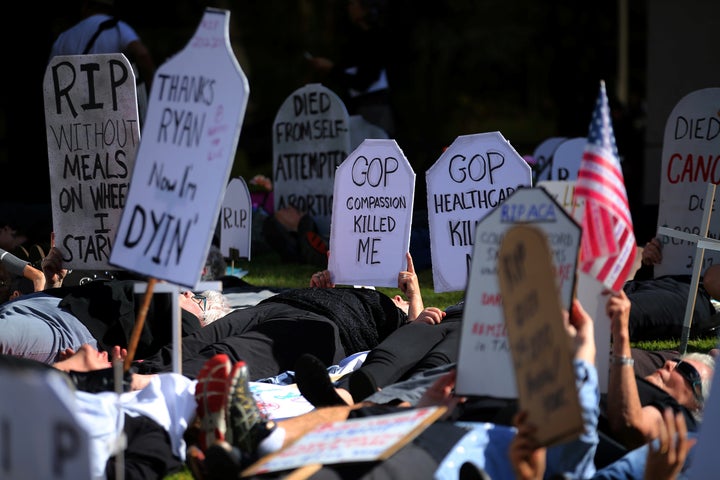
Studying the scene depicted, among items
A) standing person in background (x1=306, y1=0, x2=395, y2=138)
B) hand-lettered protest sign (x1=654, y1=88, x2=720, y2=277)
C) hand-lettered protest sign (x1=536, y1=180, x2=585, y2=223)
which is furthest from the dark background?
hand-lettered protest sign (x1=536, y1=180, x2=585, y2=223)

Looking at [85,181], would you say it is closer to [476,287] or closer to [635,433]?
[476,287]

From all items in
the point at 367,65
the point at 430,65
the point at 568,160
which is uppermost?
the point at 430,65

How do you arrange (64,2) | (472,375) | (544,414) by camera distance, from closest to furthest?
(544,414) < (472,375) < (64,2)

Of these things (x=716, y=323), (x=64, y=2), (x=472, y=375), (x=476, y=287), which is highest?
(x=64, y=2)

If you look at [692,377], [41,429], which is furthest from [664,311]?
[41,429]

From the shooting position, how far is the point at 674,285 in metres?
5.62

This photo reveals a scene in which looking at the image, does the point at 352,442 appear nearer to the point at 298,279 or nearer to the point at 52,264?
the point at 52,264

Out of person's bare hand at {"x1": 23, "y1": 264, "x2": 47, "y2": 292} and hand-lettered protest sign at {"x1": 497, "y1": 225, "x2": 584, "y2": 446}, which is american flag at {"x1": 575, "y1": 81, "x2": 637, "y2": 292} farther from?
person's bare hand at {"x1": 23, "y1": 264, "x2": 47, "y2": 292}

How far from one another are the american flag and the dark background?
19.0ft

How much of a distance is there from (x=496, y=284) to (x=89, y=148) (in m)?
2.51

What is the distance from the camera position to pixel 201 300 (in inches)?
221

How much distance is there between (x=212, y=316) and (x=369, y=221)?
0.95m

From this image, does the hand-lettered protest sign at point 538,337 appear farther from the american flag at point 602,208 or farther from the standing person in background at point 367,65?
the standing person in background at point 367,65

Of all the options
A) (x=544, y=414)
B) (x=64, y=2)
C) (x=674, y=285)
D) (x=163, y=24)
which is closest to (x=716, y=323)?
(x=674, y=285)
